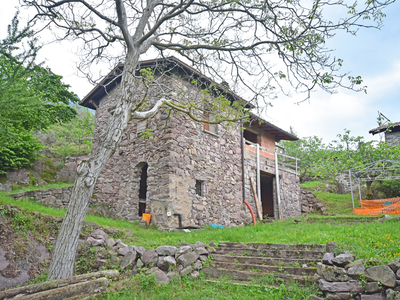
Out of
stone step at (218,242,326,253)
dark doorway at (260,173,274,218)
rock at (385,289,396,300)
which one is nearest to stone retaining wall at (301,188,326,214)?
dark doorway at (260,173,274,218)

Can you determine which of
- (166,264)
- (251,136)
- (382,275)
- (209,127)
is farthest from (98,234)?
(251,136)

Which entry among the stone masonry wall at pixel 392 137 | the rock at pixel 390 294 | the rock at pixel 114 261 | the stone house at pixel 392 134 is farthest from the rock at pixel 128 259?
the stone masonry wall at pixel 392 137

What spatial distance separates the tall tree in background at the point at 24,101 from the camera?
4379 millimetres

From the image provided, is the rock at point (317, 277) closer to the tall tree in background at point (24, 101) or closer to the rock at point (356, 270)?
the rock at point (356, 270)

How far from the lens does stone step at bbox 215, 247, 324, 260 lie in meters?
5.07

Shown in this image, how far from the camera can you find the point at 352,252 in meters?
4.50

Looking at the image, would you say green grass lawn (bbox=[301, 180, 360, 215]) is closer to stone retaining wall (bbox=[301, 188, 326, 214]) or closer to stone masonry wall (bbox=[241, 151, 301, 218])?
stone retaining wall (bbox=[301, 188, 326, 214])

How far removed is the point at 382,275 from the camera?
3.59 metres

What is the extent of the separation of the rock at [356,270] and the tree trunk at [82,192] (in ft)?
14.1

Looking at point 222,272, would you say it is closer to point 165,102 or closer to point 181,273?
point 181,273

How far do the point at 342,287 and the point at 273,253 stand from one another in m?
1.83

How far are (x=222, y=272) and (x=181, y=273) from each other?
0.78m

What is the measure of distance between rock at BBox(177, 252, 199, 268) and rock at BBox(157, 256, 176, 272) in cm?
14

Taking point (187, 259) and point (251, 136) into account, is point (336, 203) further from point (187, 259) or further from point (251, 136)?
point (187, 259)
